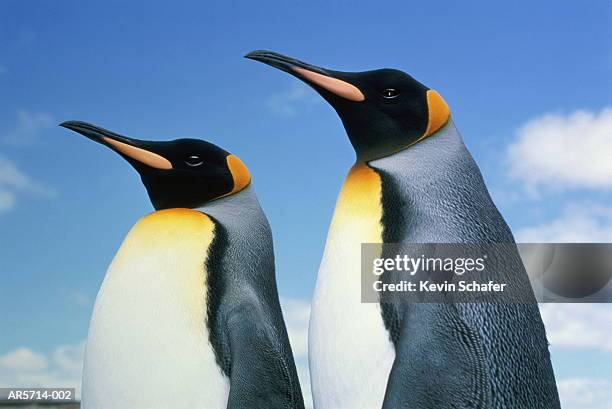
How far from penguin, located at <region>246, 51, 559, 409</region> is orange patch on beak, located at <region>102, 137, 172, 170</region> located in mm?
369

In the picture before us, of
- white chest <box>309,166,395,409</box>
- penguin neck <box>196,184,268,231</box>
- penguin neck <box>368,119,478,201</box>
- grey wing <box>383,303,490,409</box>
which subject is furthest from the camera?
penguin neck <box>196,184,268,231</box>

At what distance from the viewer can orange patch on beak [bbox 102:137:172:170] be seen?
6.79ft

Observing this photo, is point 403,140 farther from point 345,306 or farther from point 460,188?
point 345,306

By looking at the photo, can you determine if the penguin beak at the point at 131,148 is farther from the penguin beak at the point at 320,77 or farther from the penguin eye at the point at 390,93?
the penguin eye at the point at 390,93

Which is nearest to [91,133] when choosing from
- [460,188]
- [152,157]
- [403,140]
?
[152,157]

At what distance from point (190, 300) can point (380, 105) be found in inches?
23.4

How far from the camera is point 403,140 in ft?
6.01

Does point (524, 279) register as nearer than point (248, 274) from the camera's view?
Yes

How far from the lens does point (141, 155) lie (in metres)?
2.07

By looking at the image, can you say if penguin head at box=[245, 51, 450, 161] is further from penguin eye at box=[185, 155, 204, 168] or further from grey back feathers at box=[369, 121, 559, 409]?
penguin eye at box=[185, 155, 204, 168]

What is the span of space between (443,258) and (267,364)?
45cm

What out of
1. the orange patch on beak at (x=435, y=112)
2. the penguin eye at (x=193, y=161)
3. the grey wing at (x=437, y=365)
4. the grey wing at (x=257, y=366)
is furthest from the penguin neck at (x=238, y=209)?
A: the grey wing at (x=437, y=365)

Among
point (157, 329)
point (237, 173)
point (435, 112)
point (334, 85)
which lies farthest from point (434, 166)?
point (157, 329)

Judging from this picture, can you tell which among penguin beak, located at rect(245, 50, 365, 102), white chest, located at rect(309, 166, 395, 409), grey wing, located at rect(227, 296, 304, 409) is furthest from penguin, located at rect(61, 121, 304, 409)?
penguin beak, located at rect(245, 50, 365, 102)
